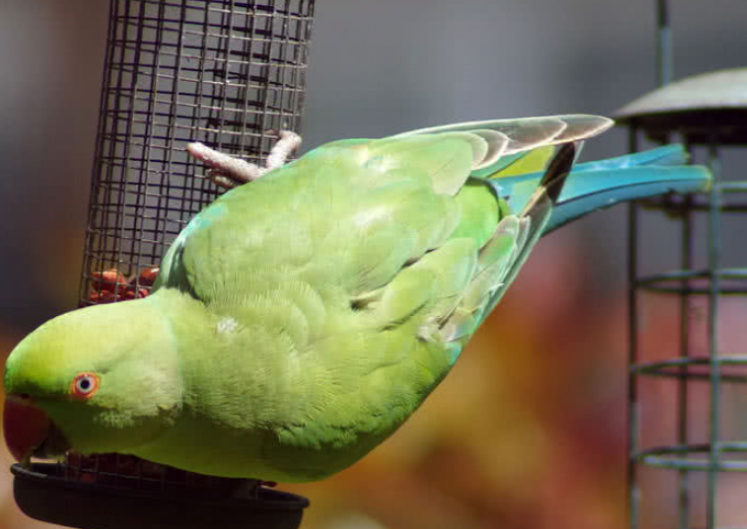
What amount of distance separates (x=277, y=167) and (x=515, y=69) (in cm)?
345

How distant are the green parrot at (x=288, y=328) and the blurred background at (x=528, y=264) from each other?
1736 millimetres

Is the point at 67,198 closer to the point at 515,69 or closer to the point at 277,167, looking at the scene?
the point at 515,69

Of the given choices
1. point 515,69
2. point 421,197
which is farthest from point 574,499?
point 421,197

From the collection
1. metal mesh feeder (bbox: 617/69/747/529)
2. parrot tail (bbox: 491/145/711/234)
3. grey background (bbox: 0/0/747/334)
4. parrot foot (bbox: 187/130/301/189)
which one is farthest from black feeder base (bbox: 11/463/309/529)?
grey background (bbox: 0/0/747/334)

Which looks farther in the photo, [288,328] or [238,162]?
[238,162]

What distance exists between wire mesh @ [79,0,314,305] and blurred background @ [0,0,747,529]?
196 centimetres

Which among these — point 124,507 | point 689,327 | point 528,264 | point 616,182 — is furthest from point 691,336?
point 124,507

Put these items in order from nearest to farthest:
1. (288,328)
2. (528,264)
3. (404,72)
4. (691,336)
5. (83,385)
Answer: (83,385) < (288,328) < (691,336) < (528,264) < (404,72)

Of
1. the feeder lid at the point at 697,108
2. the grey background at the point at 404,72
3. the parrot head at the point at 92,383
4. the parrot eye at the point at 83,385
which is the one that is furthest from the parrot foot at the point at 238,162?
the grey background at the point at 404,72

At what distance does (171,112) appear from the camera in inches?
133

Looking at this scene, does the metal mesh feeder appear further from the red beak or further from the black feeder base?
the red beak

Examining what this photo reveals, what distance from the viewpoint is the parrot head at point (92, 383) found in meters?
2.67

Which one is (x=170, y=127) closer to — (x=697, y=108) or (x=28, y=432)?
(x=28, y=432)

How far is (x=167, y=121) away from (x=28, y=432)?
1.00m
